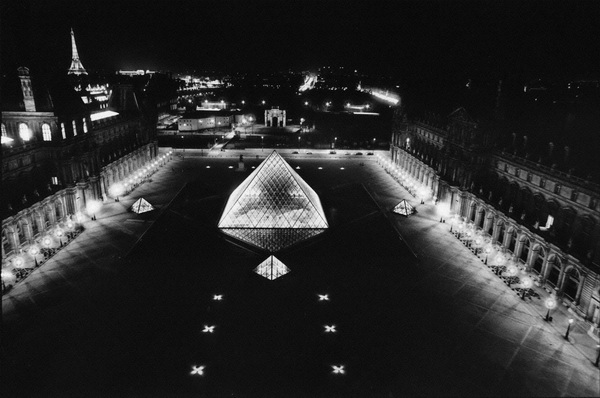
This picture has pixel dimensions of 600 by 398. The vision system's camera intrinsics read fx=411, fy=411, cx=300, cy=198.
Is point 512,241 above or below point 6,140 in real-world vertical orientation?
below

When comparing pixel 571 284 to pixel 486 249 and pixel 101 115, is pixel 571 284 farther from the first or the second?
pixel 101 115

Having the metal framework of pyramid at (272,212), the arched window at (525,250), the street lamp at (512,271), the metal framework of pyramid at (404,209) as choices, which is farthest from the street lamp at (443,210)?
the metal framework of pyramid at (272,212)

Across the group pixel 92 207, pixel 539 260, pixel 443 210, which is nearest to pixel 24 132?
pixel 92 207

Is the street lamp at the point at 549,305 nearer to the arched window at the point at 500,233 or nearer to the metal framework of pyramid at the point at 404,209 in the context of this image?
the arched window at the point at 500,233

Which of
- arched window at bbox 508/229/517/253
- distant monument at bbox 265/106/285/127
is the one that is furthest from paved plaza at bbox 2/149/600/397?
distant monument at bbox 265/106/285/127

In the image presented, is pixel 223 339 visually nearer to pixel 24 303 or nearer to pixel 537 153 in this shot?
pixel 24 303

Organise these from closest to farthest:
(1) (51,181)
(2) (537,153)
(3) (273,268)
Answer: (3) (273,268) < (2) (537,153) < (1) (51,181)

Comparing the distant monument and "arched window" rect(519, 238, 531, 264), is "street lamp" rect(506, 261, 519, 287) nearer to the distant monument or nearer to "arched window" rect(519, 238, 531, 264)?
"arched window" rect(519, 238, 531, 264)

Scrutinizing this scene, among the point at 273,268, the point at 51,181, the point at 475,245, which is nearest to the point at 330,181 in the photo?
the point at 475,245
